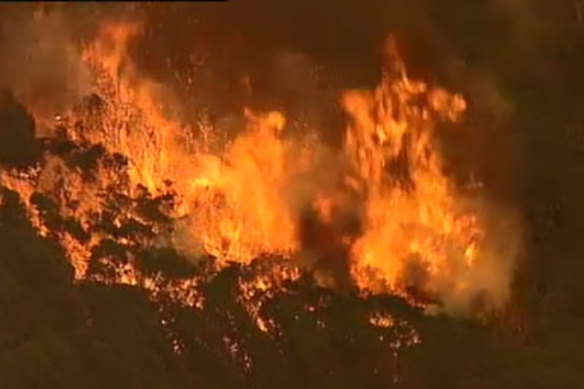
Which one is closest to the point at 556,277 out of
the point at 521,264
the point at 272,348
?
the point at 521,264

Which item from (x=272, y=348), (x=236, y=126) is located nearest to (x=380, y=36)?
(x=236, y=126)

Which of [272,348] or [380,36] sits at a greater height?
[380,36]

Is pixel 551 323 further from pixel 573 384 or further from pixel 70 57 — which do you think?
pixel 70 57

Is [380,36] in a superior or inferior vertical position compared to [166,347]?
superior

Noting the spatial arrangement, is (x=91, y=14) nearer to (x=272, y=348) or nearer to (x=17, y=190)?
(x=17, y=190)

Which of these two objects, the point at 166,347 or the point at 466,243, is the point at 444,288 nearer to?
the point at 466,243
